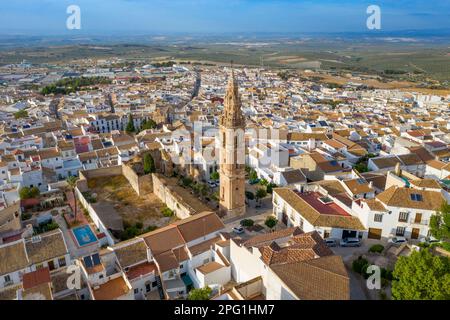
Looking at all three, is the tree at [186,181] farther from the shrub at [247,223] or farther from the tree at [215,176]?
the shrub at [247,223]

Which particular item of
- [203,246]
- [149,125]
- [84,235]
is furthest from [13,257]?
[149,125]

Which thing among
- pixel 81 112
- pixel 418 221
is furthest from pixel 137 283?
pixel 81 112

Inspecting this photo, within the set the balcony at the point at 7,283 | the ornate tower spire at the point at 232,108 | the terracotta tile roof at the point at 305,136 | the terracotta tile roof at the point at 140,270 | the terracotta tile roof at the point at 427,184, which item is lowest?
the balcony at the point at 7,283

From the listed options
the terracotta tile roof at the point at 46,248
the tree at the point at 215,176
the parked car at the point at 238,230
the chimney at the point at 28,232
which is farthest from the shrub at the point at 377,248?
the chimney at the point at 28,232

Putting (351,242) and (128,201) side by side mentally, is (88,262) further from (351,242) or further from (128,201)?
(351,242)

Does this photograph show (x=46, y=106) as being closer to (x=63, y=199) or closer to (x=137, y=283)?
(x=63, y=199)

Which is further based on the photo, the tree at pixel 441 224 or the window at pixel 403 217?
the window at pixel 403 217
